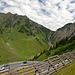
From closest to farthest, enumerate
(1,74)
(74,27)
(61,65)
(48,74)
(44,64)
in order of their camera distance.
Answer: (1,74) → (48,74) → (44,64) → (61,65) → (74,27)

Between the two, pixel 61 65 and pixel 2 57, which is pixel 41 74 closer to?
pixel 61 65

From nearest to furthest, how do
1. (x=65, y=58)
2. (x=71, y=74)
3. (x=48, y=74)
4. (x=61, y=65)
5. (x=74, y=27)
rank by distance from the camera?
(x=71, y=74), (x=48, y=74), (x=61, y=65), (x=65, y=58), (x=74, y=27)

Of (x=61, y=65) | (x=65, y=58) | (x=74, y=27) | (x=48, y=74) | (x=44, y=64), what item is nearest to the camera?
(x=48, y=74)

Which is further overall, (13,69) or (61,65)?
(61,65)

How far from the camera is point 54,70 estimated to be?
40.8ft

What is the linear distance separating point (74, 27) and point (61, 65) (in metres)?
192

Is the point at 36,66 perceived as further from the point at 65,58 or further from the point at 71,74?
the point at 65,58

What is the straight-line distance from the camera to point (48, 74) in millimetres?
10945

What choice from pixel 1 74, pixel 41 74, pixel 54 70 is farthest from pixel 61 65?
pixel 1 74

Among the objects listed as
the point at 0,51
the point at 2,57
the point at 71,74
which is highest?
the point at 0,51

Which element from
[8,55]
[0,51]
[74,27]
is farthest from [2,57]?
[74,27]

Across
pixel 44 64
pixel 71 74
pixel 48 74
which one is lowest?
pixel 71 74

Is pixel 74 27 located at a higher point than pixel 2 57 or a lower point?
higher

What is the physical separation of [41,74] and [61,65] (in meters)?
6.49
